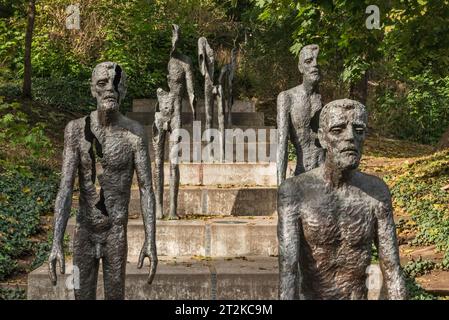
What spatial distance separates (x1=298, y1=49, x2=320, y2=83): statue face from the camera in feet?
26.1

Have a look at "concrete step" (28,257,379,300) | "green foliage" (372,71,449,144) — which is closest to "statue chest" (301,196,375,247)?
"concrete step" (28,257,379,300)

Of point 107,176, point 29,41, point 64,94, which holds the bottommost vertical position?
point 107,176

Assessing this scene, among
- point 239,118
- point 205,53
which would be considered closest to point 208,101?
point 205,53

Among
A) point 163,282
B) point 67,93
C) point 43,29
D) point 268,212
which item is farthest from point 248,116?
point 163,282

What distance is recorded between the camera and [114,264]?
5496 millimetres

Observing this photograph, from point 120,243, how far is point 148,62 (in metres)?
18.2

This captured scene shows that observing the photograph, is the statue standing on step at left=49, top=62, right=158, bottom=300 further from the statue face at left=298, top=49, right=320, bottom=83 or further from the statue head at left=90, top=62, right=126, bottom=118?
the statue face at left=298, top=49, right=320, bottom=83

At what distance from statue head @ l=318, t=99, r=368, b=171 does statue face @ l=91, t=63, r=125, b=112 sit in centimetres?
192

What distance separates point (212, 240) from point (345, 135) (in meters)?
5.81

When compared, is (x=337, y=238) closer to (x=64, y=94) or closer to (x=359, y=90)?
(x=64, y=94)

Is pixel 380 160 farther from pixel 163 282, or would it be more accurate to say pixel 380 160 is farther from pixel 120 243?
pixel 120 243

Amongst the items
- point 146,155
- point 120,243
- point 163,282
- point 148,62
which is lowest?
point 163,282

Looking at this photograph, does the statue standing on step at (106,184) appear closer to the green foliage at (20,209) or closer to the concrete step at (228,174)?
the green foliage at (20,209)
